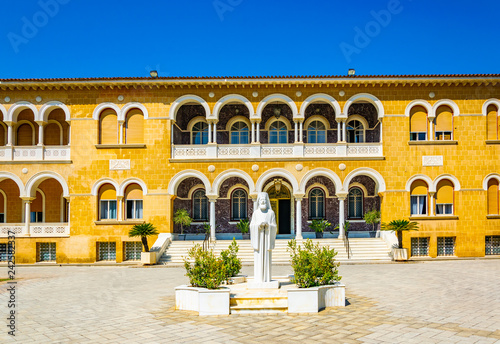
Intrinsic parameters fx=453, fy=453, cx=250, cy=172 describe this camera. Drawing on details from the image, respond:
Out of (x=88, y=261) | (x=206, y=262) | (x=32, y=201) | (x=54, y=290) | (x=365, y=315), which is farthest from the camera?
(x=32, y=201)

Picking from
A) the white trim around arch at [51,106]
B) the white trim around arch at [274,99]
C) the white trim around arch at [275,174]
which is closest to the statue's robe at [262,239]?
the white trim around arch at [275,174]

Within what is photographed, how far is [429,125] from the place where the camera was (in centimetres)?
2386

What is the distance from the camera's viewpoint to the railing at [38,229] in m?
23.4

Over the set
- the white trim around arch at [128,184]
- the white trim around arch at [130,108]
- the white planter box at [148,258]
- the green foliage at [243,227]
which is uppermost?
the white trim around arch at [130,108]

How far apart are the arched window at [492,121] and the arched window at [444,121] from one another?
200 cm

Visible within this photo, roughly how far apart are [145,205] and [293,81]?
33.1 feet

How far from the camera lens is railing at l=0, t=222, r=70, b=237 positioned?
923 inches

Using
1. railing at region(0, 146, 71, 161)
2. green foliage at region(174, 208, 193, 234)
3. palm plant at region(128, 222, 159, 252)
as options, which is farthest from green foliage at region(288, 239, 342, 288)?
railing at region(0, 146, 71, 161)

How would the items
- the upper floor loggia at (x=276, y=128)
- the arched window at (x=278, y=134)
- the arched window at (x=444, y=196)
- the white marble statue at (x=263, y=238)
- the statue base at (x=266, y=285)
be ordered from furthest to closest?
the arched window at (x=278, y=134) < the upper floor loggia at (x=276, y=128) < the arched window at (x=444, y=196) < the statue base at (x=266, y=285) < the white marble statue at (x=263, y=238)

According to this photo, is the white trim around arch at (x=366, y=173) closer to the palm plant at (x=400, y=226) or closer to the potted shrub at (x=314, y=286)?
the palm plant at (x=400, y=226)

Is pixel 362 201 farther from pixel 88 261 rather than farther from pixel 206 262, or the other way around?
pixel 206 262

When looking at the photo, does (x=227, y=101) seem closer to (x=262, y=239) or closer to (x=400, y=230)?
(x=400, y=230)

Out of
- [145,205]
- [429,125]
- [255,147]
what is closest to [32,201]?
[145,205]

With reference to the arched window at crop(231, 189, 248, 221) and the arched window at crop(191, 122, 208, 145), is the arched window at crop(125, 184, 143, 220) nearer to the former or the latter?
the arched window at crop(191, 122, 208, 145)
